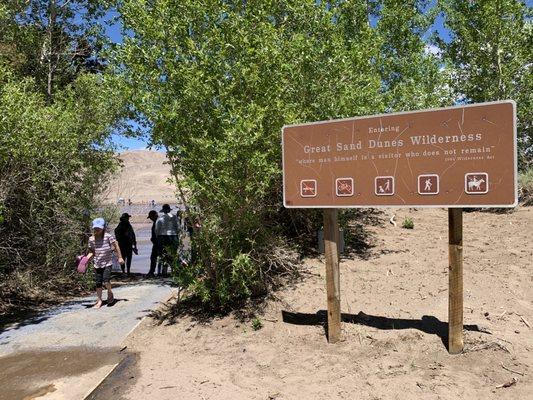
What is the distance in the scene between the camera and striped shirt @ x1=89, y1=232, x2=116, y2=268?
7.66 meters

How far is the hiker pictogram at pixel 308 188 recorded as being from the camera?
5.36 metres

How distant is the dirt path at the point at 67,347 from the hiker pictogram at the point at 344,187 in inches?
118

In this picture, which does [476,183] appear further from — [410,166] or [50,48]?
[50,48]

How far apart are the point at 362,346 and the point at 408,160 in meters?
1.90

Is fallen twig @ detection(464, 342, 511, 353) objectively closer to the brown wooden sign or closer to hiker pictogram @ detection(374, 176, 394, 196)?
the brown wooden sign

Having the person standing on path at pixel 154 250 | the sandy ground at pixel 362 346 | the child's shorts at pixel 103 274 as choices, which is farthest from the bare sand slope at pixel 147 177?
the sandy ground at pixel 362 346

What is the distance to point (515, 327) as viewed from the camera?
16.9 ft

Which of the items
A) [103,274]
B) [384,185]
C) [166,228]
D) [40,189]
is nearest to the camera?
[384,185]

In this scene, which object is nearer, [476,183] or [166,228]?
[476,183]

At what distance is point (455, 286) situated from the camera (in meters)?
4.61

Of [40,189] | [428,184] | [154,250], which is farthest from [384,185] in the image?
[154,250]

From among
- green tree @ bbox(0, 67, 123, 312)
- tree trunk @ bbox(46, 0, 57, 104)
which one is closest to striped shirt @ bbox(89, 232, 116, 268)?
green tree @ bbox(0, 67, 123, 312)

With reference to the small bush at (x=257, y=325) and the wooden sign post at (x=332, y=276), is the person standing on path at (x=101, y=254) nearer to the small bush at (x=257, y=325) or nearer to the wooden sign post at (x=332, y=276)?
the small bush at (x=257, y=325)

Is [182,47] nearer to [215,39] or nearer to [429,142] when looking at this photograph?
[215,39]
